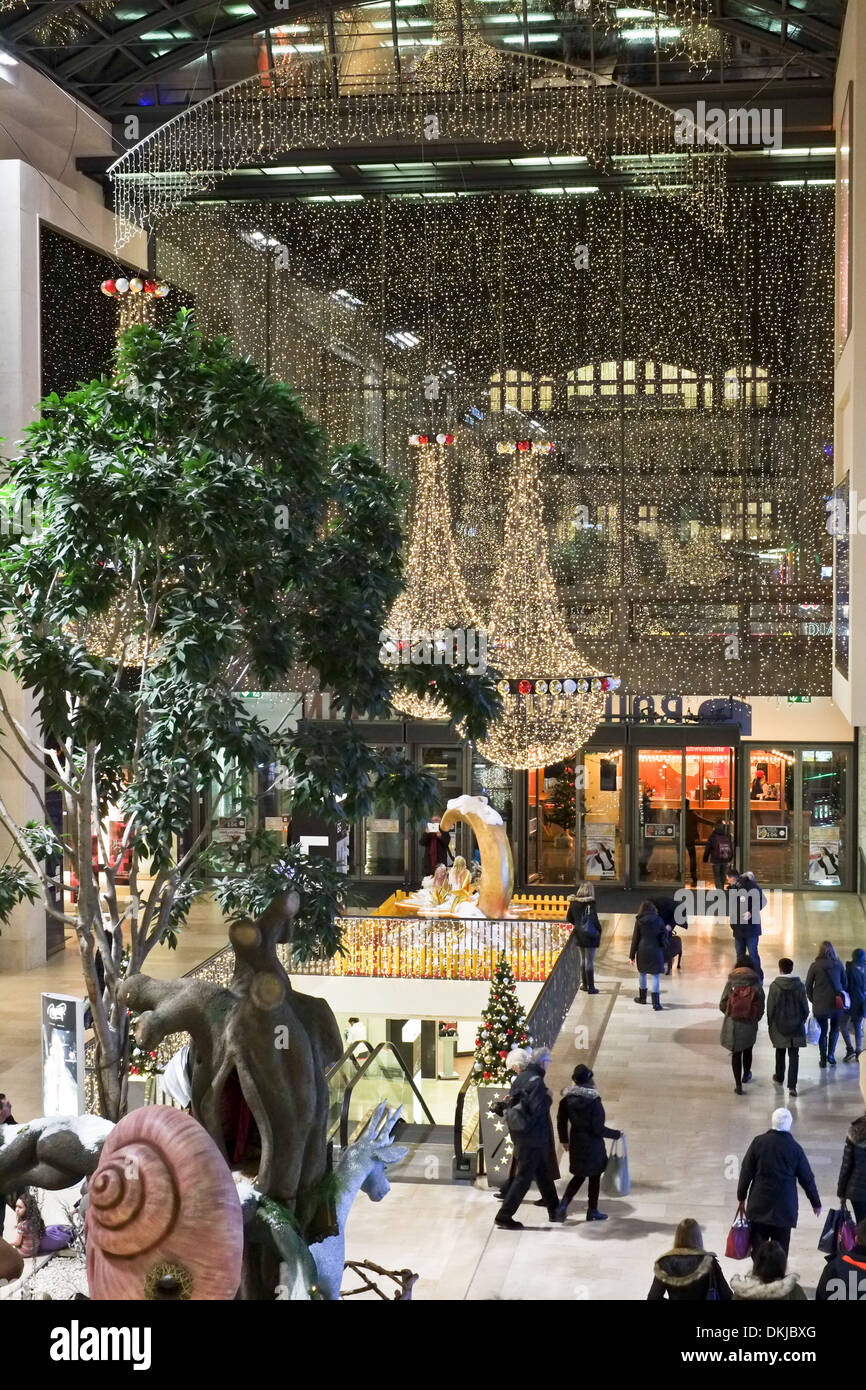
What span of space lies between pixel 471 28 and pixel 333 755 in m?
14.1

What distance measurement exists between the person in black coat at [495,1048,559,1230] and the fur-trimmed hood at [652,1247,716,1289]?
3489 mm

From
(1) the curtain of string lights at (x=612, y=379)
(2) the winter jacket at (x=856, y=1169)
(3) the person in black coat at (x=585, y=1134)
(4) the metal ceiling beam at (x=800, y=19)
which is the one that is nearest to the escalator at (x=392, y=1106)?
(3) the person in black coat at (x=585, y=1134)

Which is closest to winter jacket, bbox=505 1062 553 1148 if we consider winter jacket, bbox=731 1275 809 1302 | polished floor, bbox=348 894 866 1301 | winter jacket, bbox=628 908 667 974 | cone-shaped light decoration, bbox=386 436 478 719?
polished floor, bbox=348 894 866 1301

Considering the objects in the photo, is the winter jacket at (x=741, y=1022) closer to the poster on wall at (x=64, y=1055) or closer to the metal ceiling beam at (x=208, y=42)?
the poster on wall at (x=64, y=1055)

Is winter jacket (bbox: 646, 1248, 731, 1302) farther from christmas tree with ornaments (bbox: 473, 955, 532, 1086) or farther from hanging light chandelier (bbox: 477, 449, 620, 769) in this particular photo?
hanging light chandelier (bbox: 477, 449, 620, 769)

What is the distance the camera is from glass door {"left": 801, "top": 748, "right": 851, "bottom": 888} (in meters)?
23.1

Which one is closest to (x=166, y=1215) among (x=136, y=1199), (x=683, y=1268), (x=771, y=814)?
(x=136, y=1199)

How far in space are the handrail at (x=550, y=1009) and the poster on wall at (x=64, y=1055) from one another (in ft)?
9.80

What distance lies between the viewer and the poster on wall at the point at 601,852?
Result: 23.2 m

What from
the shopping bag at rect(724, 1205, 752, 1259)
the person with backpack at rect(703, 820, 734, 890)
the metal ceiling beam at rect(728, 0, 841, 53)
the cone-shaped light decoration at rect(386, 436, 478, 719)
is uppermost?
the metal ceiling beam at rect(728, 0, 841, 53)

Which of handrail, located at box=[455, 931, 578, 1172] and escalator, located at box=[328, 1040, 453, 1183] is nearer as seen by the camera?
handrail, located at box=[455, 931, 578, 1172]

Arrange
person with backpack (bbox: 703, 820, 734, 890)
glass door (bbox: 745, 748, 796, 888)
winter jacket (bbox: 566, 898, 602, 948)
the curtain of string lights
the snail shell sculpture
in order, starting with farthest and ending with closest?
1. glass door (bbox: 745, 748, 796, 888)
2. person with backpack (bbox: 703, 820, 734, 890)
3. the curtain of string lights
4. winter jacket (bbox: 566, 898, 602, 948)
5. the snail shell sculpture
